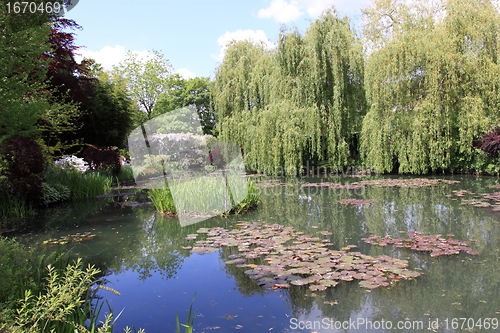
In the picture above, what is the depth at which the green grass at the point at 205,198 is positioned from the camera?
5827 millimetres

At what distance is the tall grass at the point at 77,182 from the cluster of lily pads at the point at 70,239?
3.80 metres

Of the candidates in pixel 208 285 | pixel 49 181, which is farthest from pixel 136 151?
pixel 208 285

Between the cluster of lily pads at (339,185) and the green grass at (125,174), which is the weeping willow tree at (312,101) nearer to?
the cluster of lily pads at (339,185)

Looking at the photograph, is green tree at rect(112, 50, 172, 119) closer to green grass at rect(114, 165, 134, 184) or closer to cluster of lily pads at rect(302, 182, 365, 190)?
green grass at rect(114, 165, 134, 184)

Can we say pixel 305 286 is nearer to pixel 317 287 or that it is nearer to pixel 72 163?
pixel 317 287

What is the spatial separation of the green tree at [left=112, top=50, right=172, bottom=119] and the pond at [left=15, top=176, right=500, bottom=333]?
18.9 meters

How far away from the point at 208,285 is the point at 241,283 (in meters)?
0.29

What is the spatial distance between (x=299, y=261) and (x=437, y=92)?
27.9 feet

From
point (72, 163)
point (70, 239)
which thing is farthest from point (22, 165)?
point (72, 163)

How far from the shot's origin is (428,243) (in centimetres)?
Answer: 368

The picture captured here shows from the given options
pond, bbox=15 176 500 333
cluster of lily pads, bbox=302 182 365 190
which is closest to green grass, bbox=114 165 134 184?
pond, bbox=15 176 500 333

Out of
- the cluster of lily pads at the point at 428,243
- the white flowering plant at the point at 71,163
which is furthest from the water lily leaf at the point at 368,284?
the white flowering plant at the point at 71,163

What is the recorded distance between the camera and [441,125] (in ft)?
31.5

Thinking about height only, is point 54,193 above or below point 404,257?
above
